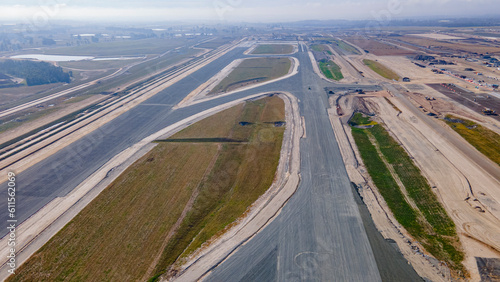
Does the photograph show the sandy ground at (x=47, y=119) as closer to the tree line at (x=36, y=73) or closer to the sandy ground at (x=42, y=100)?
the sandy ground at (x=42, y=100)

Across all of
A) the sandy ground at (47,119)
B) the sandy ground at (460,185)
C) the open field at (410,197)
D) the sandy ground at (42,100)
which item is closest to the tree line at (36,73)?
the sandy ground at (42,100)

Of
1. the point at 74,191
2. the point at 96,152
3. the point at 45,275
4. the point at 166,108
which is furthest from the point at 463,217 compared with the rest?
the point at 166,108

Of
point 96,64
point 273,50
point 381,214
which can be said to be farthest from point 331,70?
point 96,64

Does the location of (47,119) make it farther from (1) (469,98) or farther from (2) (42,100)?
(1) (469,98)

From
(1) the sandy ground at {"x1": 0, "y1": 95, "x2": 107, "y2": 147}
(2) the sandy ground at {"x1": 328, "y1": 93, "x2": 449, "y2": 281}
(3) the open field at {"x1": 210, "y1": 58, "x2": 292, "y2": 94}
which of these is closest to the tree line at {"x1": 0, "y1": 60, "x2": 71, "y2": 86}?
(1) the sandy ground at {"x1": 0, "y1": 95, "x2": 107, "y2": 147}

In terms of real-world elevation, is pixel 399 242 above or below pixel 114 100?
below

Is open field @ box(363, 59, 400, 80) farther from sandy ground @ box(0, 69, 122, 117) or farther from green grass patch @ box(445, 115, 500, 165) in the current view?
sandy ground @ box(0, 69, 122, 117)

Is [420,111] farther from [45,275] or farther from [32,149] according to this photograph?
[32,149]
